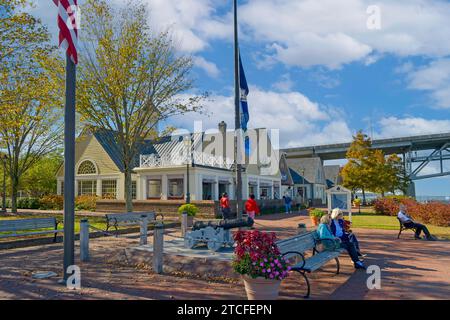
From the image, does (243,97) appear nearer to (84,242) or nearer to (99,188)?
(84,242)

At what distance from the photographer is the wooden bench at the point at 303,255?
6398mm

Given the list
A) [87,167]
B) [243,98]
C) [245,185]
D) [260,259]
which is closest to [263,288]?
[260,259]

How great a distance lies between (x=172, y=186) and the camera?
33.2 metres

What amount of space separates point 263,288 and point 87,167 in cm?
3255

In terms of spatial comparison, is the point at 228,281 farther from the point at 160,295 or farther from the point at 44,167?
the point at 44,167

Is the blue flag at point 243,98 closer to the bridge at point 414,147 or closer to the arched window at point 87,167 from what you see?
the arched window at point 87,167

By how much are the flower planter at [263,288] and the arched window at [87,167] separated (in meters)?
31.3

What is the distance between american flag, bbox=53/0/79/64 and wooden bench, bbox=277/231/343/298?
5273 mm

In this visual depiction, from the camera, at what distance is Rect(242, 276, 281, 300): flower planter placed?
538 cm

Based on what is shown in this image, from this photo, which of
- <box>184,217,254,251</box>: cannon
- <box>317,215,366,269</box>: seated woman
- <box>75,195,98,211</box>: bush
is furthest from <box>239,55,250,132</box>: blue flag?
<box>75,195,98,211</box>: bush

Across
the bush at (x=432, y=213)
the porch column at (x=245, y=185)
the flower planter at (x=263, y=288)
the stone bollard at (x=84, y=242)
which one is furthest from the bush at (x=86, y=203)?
the flower planter at (x=263, y=288)

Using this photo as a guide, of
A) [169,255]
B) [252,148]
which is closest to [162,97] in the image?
[169,255]

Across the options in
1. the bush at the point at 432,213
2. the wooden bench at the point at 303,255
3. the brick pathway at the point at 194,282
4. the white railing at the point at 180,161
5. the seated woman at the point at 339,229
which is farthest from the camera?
the white railing at the point at 180,161
